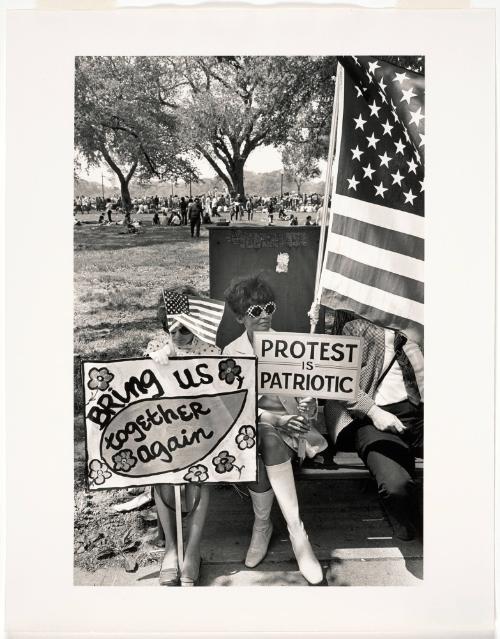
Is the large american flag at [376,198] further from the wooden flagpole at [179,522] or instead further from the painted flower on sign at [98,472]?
the painted flower on sign at [98,472]

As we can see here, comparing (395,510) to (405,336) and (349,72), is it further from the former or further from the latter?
(349,72)

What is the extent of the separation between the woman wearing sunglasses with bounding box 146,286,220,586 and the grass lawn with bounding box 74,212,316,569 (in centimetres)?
13

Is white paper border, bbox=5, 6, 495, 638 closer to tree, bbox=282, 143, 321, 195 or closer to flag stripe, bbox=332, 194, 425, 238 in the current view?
→ flag stripe, bbox=332, 194, 425, 238

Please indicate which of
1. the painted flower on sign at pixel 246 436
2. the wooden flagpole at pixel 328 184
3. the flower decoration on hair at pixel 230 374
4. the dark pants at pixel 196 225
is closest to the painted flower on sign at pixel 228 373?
the flower decoration on hair at pixel 230 374

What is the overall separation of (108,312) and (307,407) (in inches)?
57.0

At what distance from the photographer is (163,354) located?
464cm

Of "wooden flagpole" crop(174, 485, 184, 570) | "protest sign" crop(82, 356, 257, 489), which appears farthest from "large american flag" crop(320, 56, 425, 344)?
"wooden flagpole" crop(174, 485, 184, 570)

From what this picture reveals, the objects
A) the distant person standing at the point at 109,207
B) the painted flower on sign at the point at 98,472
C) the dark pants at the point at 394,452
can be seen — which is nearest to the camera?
the dark pants at the point at 394,452

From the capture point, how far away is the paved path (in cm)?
472

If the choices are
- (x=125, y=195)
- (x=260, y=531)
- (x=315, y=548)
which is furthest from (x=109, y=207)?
(x=315, y=548)

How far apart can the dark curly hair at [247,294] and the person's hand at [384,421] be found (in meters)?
0.98

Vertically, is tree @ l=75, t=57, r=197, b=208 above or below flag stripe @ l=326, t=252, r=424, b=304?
above

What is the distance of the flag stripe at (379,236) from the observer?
4.69m
